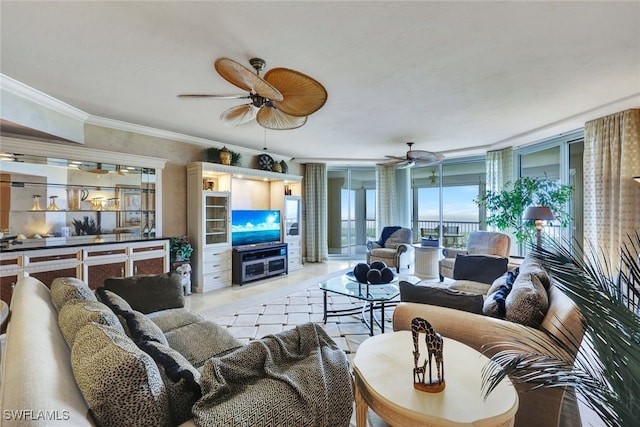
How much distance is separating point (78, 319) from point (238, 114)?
2.04 meters

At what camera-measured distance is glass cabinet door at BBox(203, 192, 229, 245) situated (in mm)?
4594

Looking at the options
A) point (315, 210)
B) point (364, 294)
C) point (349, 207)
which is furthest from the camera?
point (349, 207)

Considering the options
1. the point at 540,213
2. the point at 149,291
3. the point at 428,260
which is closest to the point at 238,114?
the point at 149,291

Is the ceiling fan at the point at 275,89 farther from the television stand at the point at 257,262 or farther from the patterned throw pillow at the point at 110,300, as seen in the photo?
the television stand at the point at 257,262

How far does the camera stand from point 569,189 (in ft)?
→ 13.2

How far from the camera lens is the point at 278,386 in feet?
3.32

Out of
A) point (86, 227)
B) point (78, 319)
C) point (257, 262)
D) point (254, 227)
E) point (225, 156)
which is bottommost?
point (257, 262)

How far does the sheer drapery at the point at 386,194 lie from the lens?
274 inches

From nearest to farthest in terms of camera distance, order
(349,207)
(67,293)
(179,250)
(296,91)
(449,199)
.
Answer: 1. (67,293)
2. (296,91)
3. (179,250)
4. (449,199)
5. (349,207)

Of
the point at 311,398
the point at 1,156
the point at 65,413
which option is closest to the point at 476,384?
the point at 311,398

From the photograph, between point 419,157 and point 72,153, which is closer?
point 72,153

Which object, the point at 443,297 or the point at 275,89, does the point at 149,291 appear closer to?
the point at 275,89

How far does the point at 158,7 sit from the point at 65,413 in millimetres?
2034

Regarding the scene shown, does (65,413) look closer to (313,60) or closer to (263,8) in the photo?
(263,8)
